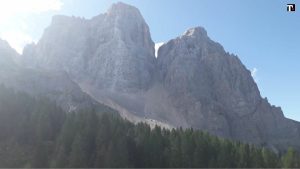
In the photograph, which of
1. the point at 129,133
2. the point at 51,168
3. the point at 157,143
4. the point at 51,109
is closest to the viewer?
the point at 51,168

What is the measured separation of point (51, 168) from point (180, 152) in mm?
45509

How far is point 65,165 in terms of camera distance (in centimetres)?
13212

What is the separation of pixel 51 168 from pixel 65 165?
5.97 metres

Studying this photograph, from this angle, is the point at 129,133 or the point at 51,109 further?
the point at 51,109

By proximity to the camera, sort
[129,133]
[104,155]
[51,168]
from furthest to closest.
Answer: [129,133] < [104,155] < [51,168]

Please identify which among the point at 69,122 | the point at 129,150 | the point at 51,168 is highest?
the point at 69,122

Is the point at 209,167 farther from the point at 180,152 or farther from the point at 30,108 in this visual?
the point at 30,108

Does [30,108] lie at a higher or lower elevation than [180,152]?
higher

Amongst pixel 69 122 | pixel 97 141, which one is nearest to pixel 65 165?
pixel 97 141

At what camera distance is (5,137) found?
158250 millimetres

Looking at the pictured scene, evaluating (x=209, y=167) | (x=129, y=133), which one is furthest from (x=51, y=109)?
(x=209, y=167)

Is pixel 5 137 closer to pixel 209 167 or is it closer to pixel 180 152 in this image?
pixel 180 152

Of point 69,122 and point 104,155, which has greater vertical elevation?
point 69,122

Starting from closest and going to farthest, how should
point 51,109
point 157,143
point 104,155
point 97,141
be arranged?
point 104,155
point 97,141
point 157,143
point 51,109
